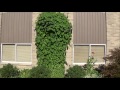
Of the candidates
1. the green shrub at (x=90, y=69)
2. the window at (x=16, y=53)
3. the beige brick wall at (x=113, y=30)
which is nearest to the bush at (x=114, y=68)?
the green shrub at (x=90, y=69)

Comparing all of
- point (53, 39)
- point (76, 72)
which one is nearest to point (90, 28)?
point (53, 39)

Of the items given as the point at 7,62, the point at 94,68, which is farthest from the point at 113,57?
the point at 7,62

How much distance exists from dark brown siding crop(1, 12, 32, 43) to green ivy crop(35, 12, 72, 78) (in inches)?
24.5

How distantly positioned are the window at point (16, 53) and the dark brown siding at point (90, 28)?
2483 mm

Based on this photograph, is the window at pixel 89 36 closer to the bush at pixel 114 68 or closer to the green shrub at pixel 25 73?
the bush at pixel 114 68

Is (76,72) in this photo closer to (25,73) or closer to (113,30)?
(25,73)

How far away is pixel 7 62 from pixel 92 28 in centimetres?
460

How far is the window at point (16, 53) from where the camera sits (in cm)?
1334

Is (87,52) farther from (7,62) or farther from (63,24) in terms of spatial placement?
(7,62)

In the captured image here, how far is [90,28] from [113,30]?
1.12 metres

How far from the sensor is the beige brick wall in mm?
12672

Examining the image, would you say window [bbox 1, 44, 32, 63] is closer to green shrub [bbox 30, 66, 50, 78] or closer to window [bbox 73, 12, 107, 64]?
window [bbox 73, 12, 107, 64]

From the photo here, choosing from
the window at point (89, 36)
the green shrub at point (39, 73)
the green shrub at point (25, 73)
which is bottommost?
the green shrub at point (25, 73)
